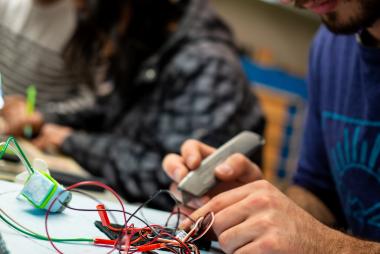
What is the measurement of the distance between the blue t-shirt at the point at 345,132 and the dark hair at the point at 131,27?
0.61m

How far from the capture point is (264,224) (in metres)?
0.51

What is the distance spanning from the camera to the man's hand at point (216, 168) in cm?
69

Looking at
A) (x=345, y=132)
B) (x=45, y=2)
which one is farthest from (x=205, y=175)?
(x=45, y=2)

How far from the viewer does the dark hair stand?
1569mm

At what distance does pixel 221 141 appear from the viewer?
1245 millimetres

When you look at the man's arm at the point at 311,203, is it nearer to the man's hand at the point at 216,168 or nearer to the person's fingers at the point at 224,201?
the man's hand at the point at 216,168

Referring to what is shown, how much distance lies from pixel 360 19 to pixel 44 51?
1413mm

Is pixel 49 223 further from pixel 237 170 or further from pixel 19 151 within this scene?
pixel 237 170

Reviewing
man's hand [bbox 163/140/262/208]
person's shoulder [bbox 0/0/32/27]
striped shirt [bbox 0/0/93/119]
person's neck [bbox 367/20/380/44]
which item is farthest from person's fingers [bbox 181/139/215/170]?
person's shoulder [bbox 0/0/32/27]

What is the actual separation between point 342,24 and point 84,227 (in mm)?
588

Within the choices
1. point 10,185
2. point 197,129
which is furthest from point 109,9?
point 10,185

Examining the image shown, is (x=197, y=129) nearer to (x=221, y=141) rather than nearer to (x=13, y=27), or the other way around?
(x=221, y=141)

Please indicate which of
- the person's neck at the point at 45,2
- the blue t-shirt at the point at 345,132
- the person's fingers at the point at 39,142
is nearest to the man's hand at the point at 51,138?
the person's fingers at the point at 39,142

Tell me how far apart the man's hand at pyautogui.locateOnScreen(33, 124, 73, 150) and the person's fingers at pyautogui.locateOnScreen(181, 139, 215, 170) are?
33.9 inches
